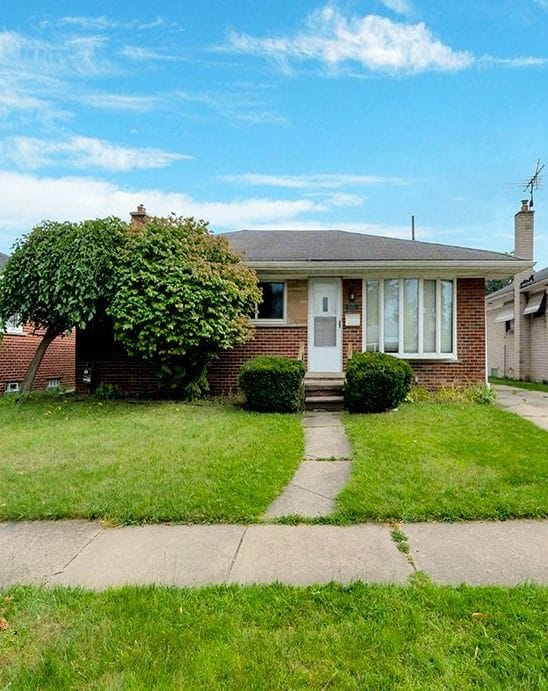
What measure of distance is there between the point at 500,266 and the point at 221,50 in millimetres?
8272

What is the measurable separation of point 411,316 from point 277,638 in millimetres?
8952

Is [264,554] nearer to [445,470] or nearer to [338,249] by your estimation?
[445,470]

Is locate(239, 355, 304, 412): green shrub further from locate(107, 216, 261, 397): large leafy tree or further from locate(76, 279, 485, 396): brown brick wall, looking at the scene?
locate(76, 279, 485, 396): brown brick wall

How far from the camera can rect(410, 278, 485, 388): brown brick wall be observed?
1031cm

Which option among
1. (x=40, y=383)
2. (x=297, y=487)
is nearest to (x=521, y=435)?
(x=297, y=487)

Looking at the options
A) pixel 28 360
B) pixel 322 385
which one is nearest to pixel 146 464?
pixel 322 385

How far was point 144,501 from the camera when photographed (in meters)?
4.08

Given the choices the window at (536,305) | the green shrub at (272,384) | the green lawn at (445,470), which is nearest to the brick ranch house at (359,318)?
the green shrub at (272,384)

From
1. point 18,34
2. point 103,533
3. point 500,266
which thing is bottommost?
point 103,533

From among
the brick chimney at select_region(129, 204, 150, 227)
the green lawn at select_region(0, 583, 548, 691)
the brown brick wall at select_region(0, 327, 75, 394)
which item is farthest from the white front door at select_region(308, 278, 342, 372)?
the green lawn at select_region(0, 583, 548, 691)

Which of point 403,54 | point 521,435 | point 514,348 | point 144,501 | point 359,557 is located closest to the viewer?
point 359,557

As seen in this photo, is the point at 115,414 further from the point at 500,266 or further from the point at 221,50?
the point at 221,50

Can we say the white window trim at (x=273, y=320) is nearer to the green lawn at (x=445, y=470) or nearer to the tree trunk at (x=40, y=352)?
the green lawn at (x=445, y=470)

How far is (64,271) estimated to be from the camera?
8.89m
